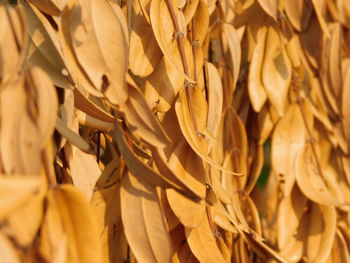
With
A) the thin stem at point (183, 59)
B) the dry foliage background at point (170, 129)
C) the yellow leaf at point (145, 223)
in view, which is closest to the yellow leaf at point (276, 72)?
the dry foliage background at point (170, 129)

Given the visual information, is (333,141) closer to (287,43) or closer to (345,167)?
(345,167)

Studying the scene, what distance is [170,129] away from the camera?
652 mm

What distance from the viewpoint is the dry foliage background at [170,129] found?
452 mm

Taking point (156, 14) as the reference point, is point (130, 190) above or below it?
below

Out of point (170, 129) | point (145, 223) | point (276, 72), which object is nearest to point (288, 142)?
point (276, 72)

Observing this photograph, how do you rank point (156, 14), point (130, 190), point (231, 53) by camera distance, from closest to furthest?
point (130, 190), point (156, 14), point (231, 53)

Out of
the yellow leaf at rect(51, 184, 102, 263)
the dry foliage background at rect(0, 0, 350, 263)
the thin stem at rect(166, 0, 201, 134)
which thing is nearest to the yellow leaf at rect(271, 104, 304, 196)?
the dry foliage background at rect(0, 0, 350, 263)

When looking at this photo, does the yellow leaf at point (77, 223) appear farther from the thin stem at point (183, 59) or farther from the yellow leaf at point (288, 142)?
the yellow leaf at point (288, 142)

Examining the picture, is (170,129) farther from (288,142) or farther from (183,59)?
(288,142)

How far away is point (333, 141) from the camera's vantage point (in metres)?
0.93

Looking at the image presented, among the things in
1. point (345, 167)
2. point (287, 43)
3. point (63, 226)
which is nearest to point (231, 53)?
point (287, 43)

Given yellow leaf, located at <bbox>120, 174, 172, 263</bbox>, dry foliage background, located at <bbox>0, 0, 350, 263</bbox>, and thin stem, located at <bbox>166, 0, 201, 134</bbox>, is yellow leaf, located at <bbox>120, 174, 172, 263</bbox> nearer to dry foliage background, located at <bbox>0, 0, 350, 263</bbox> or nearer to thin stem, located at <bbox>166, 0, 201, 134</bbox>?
dry foliage background, located at <bbox>0, 0, 350, 263</bbox>

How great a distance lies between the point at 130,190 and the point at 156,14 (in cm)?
18

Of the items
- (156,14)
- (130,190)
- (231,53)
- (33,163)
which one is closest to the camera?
(33,163)
